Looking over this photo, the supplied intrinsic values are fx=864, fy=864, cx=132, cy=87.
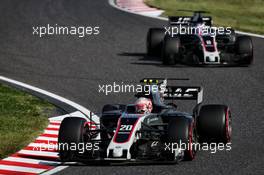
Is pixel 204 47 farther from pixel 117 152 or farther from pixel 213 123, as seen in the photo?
pixel 117 152

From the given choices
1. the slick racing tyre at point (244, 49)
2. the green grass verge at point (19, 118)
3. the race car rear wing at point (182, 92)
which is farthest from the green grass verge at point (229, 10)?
the race car rear wing at point (182, 92)

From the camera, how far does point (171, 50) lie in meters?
25.1

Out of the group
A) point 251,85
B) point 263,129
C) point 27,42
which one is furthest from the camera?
point 27,42

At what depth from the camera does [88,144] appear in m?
14.8

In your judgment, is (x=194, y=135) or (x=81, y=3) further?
(x=81, y=3)

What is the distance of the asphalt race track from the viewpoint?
14859 mm

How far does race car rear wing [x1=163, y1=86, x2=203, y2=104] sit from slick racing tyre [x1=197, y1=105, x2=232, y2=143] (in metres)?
0.96

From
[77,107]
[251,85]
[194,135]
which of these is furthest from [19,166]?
[251,85]

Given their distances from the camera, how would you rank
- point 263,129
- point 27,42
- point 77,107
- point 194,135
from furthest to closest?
point 27,42
point 77,107
point 263,129
point 194,135

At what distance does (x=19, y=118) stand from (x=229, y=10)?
2258cm

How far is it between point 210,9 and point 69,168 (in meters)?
25.8

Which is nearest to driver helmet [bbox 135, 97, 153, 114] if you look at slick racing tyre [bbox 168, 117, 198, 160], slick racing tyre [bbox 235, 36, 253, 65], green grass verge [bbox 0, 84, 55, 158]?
slick racing tyre [bbox 168, 117, 198, 160]

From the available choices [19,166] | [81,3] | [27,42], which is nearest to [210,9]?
Result: [81,3]

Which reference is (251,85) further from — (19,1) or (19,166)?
(19,1)
